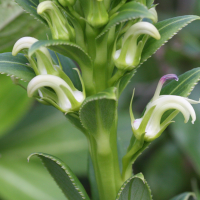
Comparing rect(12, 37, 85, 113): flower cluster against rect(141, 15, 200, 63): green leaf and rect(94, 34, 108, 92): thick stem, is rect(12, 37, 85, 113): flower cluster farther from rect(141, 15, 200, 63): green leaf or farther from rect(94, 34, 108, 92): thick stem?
rect(141, 15, 200, 63): green leaf

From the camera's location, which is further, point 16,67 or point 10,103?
point 10,103

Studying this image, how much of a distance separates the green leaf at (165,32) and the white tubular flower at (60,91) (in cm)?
16

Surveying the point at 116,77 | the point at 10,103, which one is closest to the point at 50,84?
the point at 116,77

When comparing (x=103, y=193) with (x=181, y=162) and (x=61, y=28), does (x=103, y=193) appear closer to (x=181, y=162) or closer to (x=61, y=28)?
(x=61, y=28)

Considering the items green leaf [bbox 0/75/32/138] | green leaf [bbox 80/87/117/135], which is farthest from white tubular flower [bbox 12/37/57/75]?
green leaf [bbox 0/75/32/138]

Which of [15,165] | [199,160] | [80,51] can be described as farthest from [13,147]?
[80,51]

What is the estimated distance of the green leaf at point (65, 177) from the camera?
615 millimetres

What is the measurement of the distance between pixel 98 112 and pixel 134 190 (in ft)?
0.60

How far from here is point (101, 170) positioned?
2.20 feet

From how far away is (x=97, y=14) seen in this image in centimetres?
52

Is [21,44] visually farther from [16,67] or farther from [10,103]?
[10,103]

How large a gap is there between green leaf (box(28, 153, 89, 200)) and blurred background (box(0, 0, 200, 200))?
628 mm

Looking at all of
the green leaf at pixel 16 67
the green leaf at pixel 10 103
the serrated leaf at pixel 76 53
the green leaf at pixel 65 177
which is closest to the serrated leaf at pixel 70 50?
the serrated leaf at pixel 76 53

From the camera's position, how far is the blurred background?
1265 mm
